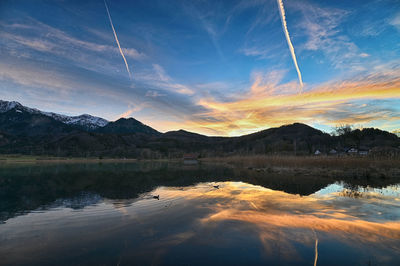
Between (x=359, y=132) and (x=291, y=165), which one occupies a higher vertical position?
(x=359, y=132)

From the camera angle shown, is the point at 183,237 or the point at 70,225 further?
the point at 70,225

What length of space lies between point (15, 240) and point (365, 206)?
55.9ft

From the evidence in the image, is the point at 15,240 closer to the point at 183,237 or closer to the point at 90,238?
the point at 90,238

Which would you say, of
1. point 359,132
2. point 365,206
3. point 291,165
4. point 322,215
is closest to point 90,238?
point 322,215

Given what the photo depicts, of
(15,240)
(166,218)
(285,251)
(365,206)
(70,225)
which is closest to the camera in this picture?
(285,251)

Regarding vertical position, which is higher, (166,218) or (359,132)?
(359,132)

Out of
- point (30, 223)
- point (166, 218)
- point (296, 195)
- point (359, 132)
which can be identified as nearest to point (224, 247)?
point (166, 218)

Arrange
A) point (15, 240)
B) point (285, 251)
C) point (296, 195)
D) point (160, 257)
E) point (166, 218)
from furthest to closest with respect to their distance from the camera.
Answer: point (296, 195), point (166, 218), point (15, 240), point (285, 251), point (160, 257)

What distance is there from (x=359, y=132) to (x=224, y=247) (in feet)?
242

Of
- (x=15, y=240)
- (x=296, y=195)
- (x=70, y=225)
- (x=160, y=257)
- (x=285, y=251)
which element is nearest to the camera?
(x=160, y=257)

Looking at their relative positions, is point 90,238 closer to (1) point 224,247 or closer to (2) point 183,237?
(2) point 183,237

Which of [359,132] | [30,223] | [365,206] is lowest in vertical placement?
[30,223]

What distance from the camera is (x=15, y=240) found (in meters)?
7.97

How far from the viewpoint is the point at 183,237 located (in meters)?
8.23
